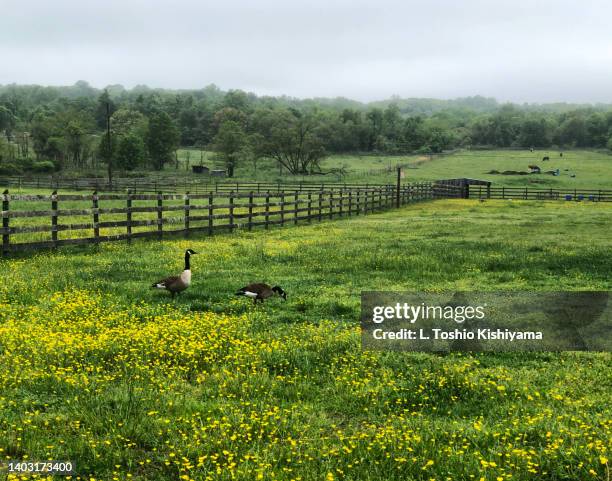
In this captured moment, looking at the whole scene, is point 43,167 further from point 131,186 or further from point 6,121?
point 6,121

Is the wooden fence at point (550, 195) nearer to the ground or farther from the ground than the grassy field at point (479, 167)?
Answer: nearer to the ground

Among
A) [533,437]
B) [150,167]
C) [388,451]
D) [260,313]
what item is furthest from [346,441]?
[150,167]

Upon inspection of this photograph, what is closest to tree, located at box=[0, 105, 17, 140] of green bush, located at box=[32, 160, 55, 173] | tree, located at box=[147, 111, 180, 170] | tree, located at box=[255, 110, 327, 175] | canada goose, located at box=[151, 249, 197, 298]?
tree, located at box=[147, 111, 180, 170]

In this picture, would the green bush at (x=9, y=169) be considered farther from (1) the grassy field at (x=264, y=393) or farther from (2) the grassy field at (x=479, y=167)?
(1) the grassy field at (x=264, y=393)

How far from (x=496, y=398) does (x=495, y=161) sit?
13424cm

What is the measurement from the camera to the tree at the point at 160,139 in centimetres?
12431

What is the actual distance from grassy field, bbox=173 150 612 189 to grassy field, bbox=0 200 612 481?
85.6 meters

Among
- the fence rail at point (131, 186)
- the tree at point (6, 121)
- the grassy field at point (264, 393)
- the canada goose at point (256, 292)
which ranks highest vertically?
the tree at point (6, 121)

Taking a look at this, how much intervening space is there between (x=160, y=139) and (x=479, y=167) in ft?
226

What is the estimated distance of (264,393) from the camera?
689cm

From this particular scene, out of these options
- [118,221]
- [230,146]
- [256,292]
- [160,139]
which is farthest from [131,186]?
[256,292]

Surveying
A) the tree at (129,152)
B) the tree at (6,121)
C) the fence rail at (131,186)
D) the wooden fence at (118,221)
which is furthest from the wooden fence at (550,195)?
the tree at (6,121)

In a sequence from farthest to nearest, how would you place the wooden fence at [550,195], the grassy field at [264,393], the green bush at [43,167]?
the green bush at [43,167] < the wooden fence at [550,195] < the grassy field at [264,393]

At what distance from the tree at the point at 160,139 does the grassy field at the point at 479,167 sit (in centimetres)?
362
